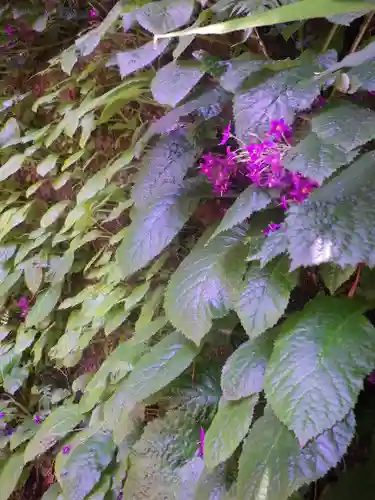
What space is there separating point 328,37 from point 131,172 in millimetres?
617

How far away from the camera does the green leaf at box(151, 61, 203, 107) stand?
2.80 ft

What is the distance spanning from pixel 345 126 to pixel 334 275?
20cm

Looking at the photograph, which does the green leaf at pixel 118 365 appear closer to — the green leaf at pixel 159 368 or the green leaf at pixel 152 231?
the green leaf at pixel 159 368

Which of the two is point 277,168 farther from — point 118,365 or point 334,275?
point 118,365

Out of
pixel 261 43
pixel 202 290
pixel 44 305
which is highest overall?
pixel 261 43

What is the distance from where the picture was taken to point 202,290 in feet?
2.56

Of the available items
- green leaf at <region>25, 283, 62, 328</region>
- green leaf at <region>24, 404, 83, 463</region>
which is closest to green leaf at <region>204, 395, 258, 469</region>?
green leaf at <region>24, 404, 83, 463</region>

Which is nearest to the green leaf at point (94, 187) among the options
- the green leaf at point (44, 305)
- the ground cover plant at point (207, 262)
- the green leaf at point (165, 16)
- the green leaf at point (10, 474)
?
the ground cover plant at point (207, 262)

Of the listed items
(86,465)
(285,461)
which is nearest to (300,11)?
(285,461)

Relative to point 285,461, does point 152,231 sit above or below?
above

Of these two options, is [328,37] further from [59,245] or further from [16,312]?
[16,312]

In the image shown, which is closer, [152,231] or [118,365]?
[152,231]

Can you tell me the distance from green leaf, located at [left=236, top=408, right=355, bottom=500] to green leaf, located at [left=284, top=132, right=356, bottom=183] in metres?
0.31

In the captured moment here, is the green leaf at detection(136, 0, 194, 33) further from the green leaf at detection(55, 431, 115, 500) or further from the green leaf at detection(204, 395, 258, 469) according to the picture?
the green leaf at detection(55, 431, 115, 500)
